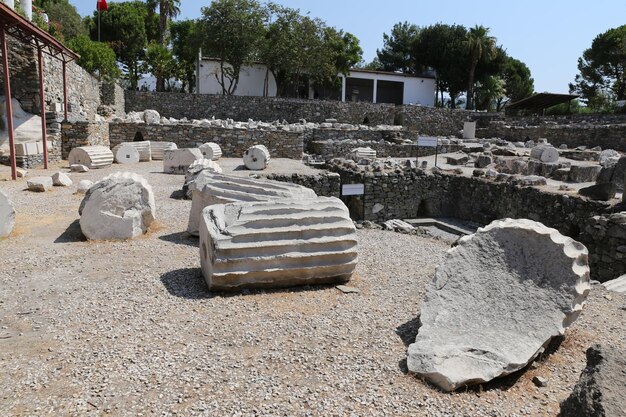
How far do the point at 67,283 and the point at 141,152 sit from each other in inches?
497

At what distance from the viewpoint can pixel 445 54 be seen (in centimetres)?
4175

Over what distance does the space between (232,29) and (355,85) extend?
1370 cm

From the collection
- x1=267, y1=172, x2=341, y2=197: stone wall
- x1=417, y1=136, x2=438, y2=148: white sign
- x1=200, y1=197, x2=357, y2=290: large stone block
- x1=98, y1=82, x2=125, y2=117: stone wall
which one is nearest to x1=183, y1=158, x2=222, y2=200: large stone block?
x1=267, y1=172, x2=341, y2=197: stone wall

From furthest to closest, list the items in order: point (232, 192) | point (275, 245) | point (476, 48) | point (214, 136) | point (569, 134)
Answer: point (476, 48) → point (569, 134) → point (214, 136) → point (232, 192) → point (275, 245)

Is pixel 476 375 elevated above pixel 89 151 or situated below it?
below

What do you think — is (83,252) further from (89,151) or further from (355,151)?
Answer: (355,151)

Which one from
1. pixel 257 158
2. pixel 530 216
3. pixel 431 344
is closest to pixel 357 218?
pixel 257 158

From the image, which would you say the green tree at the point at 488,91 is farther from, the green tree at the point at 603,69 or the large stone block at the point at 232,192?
the large stone block at the point at 232,192

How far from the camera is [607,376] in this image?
3.11m

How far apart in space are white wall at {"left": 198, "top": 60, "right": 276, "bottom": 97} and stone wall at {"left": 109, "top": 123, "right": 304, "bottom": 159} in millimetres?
14637

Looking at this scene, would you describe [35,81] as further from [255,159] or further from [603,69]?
[603,69]

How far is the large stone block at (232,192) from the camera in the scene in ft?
25.5

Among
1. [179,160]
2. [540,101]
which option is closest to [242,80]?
[540,101]

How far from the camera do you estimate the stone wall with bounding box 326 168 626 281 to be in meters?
9.91
